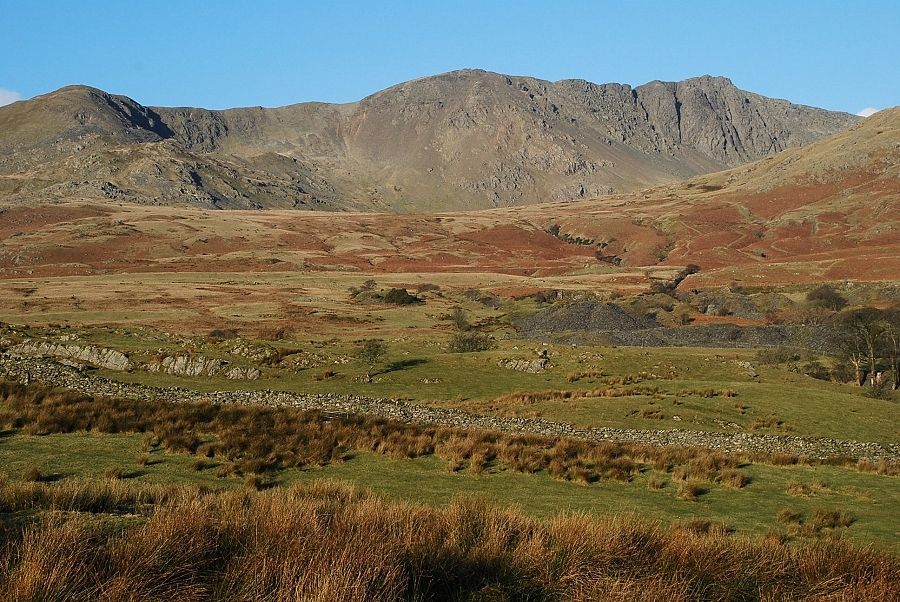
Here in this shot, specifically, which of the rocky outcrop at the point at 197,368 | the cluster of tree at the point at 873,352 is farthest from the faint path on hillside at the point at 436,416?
the cluster of tree at the point at 873,352

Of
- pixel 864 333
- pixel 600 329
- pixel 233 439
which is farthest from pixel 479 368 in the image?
pixel 600 329

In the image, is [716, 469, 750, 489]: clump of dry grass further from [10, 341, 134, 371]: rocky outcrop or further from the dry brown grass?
[10, 341, 134, 371]: rocky outcrop

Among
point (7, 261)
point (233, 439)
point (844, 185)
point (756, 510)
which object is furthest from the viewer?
point (844, 185)

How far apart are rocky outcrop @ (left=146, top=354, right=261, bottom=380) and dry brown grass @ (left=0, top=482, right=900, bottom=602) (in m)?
26.2

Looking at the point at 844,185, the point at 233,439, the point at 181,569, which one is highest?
the point at 844,185

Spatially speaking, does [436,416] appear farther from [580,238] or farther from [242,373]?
[580,238]

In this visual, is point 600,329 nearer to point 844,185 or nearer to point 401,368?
point 401,368

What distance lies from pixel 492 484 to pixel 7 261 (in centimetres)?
13690

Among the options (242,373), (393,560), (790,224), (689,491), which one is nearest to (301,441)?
(689,491)

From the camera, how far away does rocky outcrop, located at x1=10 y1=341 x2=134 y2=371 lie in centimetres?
3388

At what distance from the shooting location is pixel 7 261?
407 ft

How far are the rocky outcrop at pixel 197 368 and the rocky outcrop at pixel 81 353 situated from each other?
1.52m

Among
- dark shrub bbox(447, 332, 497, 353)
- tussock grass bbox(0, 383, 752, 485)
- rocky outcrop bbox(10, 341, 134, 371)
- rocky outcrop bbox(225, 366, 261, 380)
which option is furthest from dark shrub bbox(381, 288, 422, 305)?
tussock grass bbox(0, 383, 752, 485)

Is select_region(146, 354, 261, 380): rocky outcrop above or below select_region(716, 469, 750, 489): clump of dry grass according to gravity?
above
